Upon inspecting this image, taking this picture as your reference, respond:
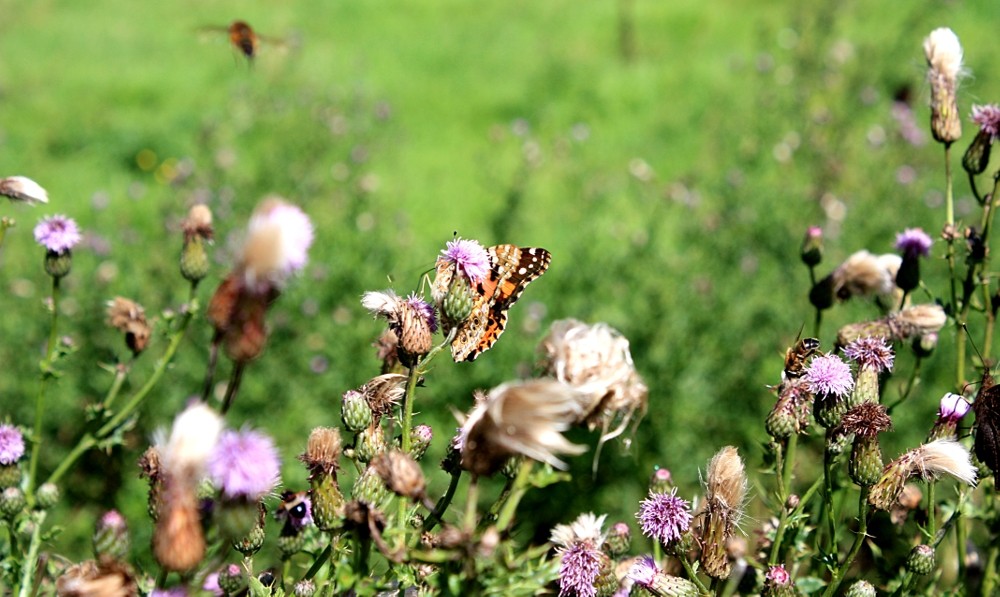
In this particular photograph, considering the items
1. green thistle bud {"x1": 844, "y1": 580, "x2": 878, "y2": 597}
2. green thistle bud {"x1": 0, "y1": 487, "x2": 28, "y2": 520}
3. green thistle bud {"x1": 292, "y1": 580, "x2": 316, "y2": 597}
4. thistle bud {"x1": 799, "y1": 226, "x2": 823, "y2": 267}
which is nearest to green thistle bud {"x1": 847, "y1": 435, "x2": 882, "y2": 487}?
green thistle bud {"x1": 844, "y1": 580, "x2": 878, "y2": 597}

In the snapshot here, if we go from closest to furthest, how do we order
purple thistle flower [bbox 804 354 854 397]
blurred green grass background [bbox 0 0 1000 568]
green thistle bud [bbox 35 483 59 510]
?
purple thistle flower [bbox 804 354 854 397] < green thistle bud [bbox 35 483 59 510] < blurred green grass background [bbox 0 0 1000 568]

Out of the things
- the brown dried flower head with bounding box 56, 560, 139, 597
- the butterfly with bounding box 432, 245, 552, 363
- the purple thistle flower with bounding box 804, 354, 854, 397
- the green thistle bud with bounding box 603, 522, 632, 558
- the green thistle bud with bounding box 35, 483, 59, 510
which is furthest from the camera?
the butterfly with bounding box 432, 245, 552, 363

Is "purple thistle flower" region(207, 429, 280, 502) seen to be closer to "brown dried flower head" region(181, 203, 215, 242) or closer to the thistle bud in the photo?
"brown dried flower head" region(181, 203, 215, 242)

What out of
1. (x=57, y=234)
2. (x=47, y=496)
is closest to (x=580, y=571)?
(x=47, y=496)

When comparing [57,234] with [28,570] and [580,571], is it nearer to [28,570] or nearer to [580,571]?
[28,570]

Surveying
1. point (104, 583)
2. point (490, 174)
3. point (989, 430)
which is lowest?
point (104, 583)

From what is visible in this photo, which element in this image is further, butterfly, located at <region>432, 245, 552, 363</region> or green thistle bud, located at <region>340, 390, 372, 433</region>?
butterfly, located at <region>432, 245, 552, 363</region>

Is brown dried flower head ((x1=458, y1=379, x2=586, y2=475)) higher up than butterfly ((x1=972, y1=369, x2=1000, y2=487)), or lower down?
lower down

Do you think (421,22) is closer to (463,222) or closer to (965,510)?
(463,222)
